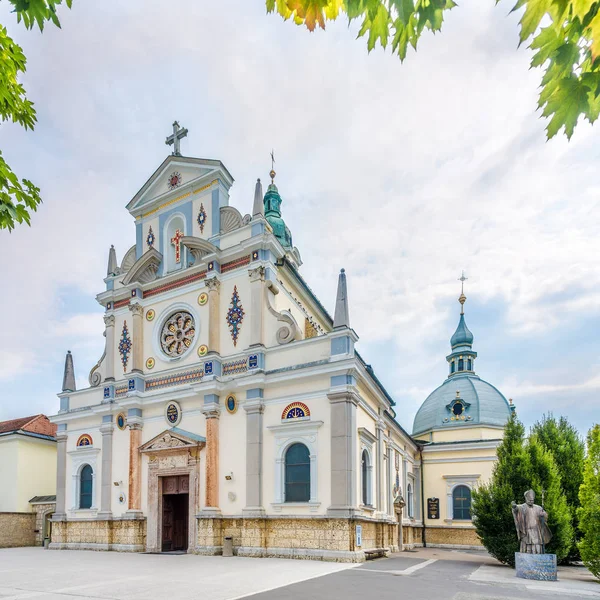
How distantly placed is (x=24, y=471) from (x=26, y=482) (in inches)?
24.1

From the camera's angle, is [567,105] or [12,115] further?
[12,115]

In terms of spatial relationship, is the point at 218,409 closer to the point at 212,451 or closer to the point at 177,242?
the point at 212,451

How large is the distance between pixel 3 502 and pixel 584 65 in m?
34.0

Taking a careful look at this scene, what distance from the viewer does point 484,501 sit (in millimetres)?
18422

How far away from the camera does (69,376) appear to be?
28406 mm

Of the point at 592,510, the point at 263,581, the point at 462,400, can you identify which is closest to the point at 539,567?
the point at 592,510

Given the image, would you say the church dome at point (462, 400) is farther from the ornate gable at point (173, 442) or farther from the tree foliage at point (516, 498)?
the ornate gable at point (173, 442)

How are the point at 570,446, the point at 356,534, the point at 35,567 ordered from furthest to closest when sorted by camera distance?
1. the point at 570,446
2. the point at 356,534
3. the point at 35,567

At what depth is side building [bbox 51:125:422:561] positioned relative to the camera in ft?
63.0

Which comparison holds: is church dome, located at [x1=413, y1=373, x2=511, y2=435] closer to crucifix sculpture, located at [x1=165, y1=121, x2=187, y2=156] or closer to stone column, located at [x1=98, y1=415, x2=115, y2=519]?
stone column, located at [x1=98, y1=415, x2=115, y2=519]

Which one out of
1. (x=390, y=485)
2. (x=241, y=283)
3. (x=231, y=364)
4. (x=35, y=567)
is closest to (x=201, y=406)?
(x=231, y=364)

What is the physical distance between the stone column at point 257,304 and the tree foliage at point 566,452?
11.3m

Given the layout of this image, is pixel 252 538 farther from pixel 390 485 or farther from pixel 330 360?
pixel 390 485

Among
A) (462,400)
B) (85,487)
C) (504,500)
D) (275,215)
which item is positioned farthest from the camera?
(462,400)
